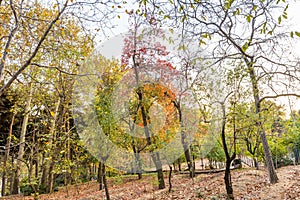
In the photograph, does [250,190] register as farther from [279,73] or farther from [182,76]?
[182,76]

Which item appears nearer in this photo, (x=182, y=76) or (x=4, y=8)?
(x=4, y=8)

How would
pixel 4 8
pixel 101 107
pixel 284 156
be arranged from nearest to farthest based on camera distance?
pixel 4 8, pixel 101 107, pixel 284 156

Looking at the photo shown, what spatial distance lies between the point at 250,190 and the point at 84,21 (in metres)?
5.81

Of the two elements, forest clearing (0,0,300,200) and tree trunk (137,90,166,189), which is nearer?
forest clearing (0,0,300,200)

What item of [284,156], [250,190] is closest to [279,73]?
[250,190]

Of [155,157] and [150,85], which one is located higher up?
[150,85]

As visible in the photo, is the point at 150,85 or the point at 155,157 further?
the point at 150,85

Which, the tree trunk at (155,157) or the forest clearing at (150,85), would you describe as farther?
the tree trunk at (155,157)

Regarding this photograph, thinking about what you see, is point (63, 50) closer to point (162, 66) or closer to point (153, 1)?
point (153, 1)

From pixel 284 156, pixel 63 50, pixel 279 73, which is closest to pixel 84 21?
pixel 63 50

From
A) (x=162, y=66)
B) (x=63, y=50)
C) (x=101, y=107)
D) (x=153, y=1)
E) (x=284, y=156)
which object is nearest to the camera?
Answer: (x=153, y=1)

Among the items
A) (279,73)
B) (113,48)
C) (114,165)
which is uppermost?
(113,48)

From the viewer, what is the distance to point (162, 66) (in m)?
9.80

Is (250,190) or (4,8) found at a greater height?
(4,8)
